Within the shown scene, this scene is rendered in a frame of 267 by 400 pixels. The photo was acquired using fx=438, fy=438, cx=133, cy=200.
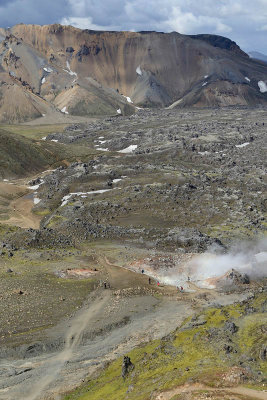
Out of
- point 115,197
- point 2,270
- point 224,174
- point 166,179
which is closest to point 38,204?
point 115,197

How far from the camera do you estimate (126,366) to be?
58.2 metres

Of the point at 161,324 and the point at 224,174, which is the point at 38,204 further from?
the point at 161,324

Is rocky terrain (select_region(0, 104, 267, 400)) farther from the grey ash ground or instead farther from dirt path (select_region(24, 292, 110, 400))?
the grey ash ground

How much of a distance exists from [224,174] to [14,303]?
399ft

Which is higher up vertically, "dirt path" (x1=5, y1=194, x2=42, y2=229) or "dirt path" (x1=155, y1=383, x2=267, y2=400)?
"dirt path" (x1=155, y1=383, x2=267, y2=400)

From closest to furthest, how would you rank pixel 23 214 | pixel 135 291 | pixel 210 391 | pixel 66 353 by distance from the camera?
pixel 210 391 → pixel 66 353 → pixel 135 291 → pixel 23 214

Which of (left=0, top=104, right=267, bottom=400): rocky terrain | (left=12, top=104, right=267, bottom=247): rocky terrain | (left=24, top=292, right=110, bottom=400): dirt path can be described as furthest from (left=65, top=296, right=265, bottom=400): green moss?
(left=12, top=104, right=267, bottom=247): rocky terrain

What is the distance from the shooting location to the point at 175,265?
95562mm

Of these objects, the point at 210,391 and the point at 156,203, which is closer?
the point at 210,391

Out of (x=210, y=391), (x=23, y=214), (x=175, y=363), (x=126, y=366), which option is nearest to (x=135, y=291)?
(x=126, y=366)

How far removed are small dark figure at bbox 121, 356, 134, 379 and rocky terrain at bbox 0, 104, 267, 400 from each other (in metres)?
0.14

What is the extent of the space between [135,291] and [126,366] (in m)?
27.3

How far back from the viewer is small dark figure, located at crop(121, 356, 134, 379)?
5697cm

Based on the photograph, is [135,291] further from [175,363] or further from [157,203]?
[157,203]
